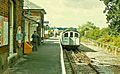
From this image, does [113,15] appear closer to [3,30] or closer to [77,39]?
[77,39]

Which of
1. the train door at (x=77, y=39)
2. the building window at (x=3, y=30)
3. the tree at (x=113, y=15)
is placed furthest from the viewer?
the tree at (x=113, y=15)

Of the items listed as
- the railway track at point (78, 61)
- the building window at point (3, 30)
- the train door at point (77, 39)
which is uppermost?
the building window at point (3, 30)

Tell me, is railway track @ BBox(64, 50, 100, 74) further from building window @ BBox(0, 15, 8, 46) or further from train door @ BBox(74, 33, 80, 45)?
train door @ BBox(74, 33, 80, 45)

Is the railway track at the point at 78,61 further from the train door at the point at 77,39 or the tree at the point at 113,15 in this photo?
the tree at the point at 113,15

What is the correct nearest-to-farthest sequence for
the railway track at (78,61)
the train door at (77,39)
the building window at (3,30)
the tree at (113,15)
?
the building window at (3,30) → the railway track at (78,61) → the train door at (77,39) → the tree at (113,15)

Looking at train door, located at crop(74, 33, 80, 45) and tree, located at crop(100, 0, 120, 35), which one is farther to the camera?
tree, located at crop(100, 0, 120, 35)

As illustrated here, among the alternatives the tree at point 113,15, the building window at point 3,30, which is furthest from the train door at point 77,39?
the building window at point 3,30

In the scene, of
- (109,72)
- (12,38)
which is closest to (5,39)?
(12,38)

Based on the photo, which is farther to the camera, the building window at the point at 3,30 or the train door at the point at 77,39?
the train door at the point at 77,39

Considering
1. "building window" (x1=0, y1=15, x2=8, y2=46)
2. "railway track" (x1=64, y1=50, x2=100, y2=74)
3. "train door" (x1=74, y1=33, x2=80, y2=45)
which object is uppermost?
"building window" (x1=0, y1=15, x2=8, y2=46)

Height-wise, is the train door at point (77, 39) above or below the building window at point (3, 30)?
below

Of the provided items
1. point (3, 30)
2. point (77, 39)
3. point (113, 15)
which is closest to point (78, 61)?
point (77, 39)

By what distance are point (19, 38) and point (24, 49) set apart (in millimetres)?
5079

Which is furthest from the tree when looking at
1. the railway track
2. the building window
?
the building window
